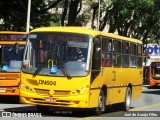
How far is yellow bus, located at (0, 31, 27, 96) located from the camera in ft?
65.0

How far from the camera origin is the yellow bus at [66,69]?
49.1 feet

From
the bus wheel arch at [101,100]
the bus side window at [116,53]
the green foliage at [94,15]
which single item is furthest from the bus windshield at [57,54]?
the green foliage at [94,15]

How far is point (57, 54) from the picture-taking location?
15359mm

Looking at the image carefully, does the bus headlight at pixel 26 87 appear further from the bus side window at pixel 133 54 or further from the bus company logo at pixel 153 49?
the bus company logo at pixel 153 49

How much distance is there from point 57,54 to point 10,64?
5.04 metres

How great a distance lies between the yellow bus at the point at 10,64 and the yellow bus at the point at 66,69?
3.48 metres

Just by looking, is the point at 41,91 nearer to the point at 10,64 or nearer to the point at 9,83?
the point at 9,83

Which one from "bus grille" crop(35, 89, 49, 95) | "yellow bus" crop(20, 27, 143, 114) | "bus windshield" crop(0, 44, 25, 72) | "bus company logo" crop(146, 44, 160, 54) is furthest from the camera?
"bus company logo" crop(146, 44, 160, 54)

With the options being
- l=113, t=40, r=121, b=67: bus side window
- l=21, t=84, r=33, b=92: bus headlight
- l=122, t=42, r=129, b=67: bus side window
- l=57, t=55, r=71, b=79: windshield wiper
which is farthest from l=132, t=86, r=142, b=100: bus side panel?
l=21, t=84, r=33, b=92: bus headlight

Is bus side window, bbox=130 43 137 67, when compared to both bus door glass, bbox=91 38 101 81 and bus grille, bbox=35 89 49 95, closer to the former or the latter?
bus door glass, bbox=91 38 101 81

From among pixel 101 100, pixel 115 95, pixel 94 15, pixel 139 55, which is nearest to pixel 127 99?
pixel 115 95

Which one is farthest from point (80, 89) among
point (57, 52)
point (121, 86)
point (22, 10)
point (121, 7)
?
point (121, 7)

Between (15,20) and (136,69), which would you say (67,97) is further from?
(15,20)

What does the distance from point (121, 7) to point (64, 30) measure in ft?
90.6
